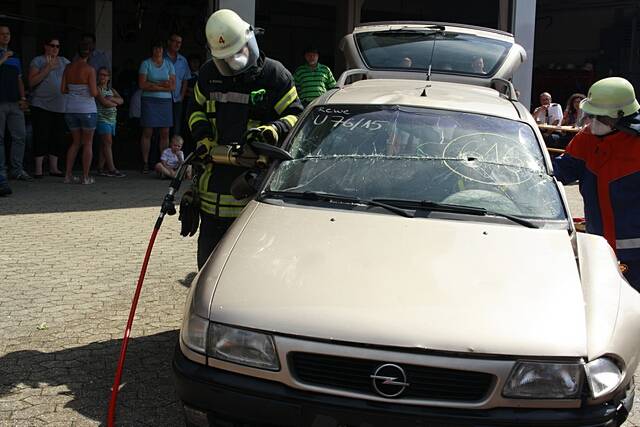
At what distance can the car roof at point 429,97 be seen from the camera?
457cm

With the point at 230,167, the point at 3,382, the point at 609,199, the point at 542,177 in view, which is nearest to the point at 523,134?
the point at 542,177

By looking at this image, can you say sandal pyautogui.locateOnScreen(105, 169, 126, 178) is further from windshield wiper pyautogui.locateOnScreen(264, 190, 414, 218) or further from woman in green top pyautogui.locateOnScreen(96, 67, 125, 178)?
windshield wiper pyautogui.locateOnScreen(264, 190, 414, 218)

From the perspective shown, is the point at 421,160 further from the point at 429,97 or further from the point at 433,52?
the point at 433,52

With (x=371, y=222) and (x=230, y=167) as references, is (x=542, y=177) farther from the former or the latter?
(x=230, y=167)

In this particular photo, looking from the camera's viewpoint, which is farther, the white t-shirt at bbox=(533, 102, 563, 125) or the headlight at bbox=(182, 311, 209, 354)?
the white t-shirt at bbox=(533, 102, 563, 125)

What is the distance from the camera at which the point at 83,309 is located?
556 centimetres

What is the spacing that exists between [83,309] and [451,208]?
303 cm

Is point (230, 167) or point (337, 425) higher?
point (230, 167)

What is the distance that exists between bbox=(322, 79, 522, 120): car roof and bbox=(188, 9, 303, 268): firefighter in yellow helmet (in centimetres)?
36

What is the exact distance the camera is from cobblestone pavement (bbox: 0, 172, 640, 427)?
4.09 meters

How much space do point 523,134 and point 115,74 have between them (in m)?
17.5

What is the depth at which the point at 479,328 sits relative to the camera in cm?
292

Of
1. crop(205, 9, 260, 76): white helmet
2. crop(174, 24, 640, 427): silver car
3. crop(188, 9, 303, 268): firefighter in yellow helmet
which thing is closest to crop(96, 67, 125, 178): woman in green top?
crop(188, 9, 303, 268): firefighter in yellow helmet

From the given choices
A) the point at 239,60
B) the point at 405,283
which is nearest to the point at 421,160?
the point at 405,283
